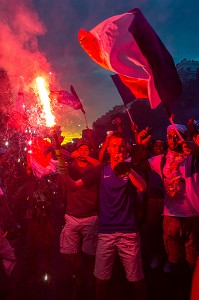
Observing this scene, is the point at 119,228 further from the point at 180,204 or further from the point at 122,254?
the point at 180,204

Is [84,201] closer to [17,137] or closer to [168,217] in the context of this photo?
[168,217]

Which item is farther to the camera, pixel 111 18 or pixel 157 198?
pixel 157 198

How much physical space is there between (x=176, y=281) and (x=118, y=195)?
83.0 inches

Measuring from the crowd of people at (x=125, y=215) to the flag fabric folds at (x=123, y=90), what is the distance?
→ 1.79 feet

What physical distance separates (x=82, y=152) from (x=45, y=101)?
3.77 feet

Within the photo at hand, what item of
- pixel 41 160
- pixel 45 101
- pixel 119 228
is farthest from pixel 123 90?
pixel 41 160

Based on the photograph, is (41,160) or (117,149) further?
(41,160)

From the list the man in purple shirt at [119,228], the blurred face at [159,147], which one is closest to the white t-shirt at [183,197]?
the man in purple shirt at [119,228]

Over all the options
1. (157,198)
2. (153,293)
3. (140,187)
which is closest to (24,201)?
(157,198)

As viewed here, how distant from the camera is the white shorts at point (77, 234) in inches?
184

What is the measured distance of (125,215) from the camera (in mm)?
3807

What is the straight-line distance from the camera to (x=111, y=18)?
3.91m

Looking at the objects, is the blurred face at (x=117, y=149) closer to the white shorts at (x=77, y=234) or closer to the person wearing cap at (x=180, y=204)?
the person wearing cap at (x=180, y=204)

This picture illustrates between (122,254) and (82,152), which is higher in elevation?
(82,152)
